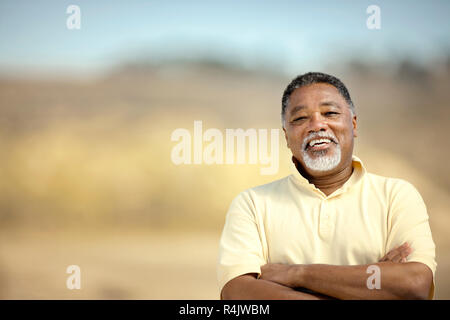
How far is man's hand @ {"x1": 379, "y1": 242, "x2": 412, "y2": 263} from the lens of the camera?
1.70 meters

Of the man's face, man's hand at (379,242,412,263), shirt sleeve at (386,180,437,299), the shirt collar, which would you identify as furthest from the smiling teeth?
man's hand at (379,242,412,263)

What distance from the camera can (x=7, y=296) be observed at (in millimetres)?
3824

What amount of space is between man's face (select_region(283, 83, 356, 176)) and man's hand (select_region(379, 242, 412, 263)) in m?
0.39

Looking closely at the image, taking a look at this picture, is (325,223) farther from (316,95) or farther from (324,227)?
(316,95)

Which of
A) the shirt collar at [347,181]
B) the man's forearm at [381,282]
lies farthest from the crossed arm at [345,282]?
the shirt collar at [347,181]

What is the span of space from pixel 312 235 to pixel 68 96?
2.96 meters

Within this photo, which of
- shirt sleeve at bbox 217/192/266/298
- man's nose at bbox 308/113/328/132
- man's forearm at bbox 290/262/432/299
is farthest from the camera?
man's nose at bbox 308/113/328/132

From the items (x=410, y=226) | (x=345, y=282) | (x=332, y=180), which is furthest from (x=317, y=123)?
(x=345, y=282)

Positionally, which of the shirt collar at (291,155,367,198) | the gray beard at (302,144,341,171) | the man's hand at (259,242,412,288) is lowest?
the man's hand at (259,242,412,288)

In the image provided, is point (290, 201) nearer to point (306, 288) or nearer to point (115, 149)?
point (306, 288)

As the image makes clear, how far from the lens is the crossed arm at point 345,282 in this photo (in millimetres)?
1649

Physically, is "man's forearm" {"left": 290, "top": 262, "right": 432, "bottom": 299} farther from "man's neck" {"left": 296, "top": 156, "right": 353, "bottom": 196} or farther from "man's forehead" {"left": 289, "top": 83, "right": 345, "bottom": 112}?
"man's forehead" {"left": 289, "top": 83, "right": 345, "bottom": 112}
